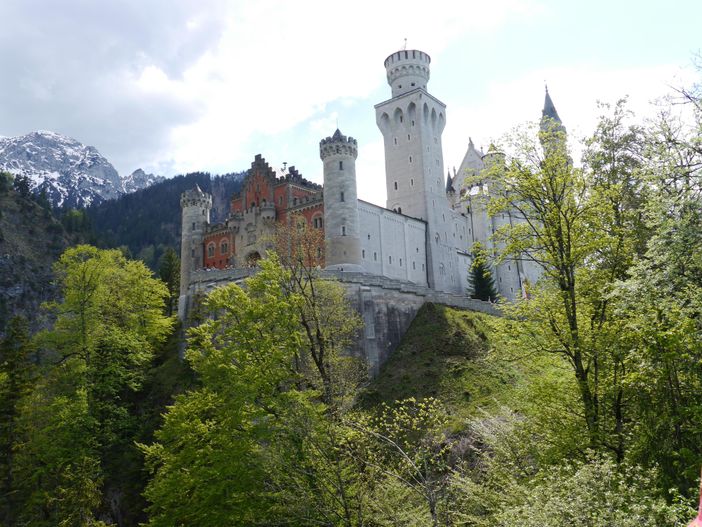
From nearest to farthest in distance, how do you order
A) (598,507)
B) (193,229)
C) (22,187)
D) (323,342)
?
(598,507) → (323,342) → (193,229) → (22,187)

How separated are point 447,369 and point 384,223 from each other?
20.7 m

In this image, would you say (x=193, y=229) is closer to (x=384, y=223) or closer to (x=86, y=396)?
(x=384, y=223)

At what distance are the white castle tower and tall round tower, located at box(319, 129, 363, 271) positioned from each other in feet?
39.6

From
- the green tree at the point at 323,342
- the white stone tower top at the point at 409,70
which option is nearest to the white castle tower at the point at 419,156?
the white stone tower top at the point at 409,70

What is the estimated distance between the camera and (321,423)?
2019 centimetres

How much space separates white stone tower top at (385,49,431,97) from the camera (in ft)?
221

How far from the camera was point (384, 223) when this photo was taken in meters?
58.5

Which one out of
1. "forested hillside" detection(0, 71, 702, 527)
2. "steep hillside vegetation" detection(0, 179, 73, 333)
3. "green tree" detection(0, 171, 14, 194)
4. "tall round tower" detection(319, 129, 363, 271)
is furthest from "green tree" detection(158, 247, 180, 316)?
"green tree" detection(0, 171, 14, 194)

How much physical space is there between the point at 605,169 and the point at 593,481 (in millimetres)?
11310

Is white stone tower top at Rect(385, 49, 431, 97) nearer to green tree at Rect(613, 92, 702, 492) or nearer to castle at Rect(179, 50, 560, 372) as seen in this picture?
castle at Rect(179, 50, 560, 372)

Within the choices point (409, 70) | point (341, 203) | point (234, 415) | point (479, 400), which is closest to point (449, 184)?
point (409, 70)

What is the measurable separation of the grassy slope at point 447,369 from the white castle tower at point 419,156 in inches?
598

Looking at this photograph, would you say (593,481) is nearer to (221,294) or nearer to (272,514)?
(272,514)

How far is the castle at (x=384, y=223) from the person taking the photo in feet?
Result: 165
